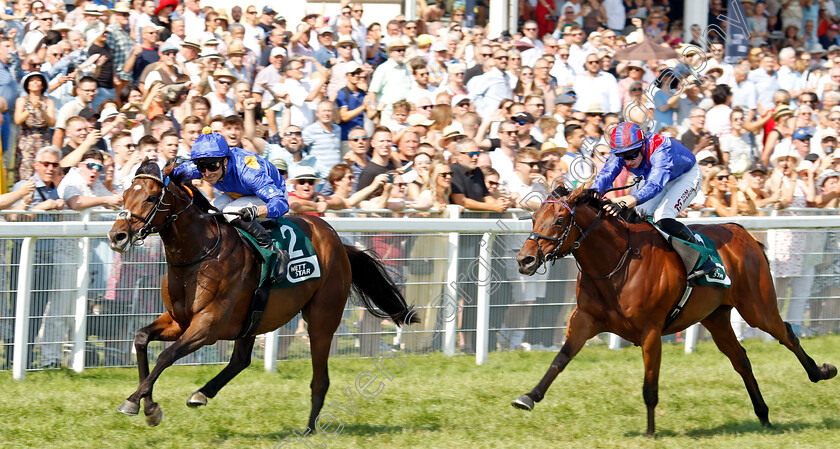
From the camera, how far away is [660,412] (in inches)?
260

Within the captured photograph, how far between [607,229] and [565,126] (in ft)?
13.5

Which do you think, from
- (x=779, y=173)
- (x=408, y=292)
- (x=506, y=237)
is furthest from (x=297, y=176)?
(x=779, y=173)

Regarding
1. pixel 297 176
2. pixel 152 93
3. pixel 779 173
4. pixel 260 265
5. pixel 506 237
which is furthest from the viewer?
pixel 779 173

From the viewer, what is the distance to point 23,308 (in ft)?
21.2

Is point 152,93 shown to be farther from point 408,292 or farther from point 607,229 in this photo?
point 607,229

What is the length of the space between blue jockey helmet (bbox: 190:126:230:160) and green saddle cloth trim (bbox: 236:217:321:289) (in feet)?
1.61

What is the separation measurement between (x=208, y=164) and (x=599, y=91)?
6.90 metres

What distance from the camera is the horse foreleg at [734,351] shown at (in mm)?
6395

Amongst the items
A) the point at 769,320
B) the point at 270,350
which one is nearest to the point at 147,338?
the point at 270,350

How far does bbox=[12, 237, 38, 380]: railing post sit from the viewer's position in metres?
6.45

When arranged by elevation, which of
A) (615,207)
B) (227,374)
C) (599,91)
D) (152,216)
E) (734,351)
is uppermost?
(599,91)

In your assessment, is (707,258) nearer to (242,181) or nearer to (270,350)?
(242,181)

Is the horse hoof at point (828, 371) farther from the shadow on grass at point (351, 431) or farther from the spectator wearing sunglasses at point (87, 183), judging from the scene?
the spectator wearing sunglasses at point (87, 183)

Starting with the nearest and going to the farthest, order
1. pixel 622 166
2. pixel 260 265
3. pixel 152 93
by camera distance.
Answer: pixel 260 265, pixel 622 166, pixel 152 93
